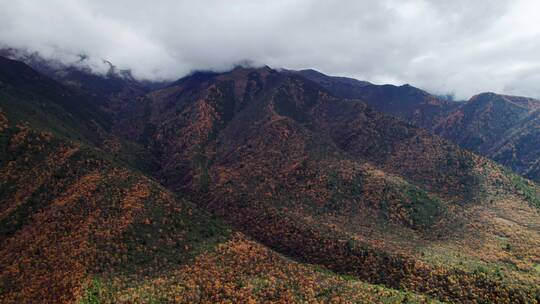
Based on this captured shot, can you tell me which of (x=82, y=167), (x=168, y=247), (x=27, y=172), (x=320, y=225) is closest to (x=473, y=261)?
(x=320, y=225)

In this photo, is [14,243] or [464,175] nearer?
[14,243]

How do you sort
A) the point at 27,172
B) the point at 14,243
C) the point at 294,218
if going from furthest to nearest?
1. the point at 294,218
2. the point at 27,172
3. the point at 14,243

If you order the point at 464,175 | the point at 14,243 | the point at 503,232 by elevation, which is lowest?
the point at 14,243

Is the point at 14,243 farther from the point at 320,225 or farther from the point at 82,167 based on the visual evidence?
the point at 320,225

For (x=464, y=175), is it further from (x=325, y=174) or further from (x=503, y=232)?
(x=325, y=174)

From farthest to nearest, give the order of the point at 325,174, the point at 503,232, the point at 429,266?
the point at 325,174
the point at 503,232
the point at 429,266

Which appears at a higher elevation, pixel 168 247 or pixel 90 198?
pixel 90 198

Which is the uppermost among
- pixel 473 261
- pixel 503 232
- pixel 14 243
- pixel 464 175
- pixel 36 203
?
pixel 464 175

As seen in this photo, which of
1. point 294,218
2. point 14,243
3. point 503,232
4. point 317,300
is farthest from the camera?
point 294,218

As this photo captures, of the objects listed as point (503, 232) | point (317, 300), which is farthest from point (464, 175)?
point (317, 300)
